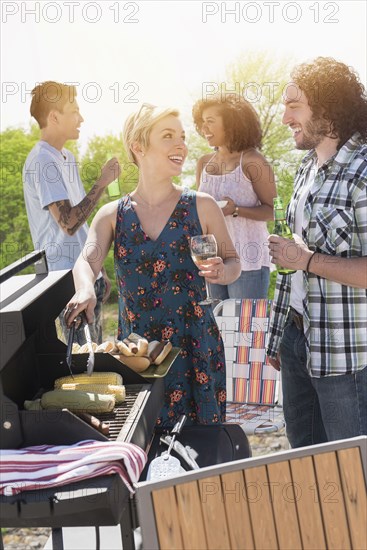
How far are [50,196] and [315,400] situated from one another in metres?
1.91

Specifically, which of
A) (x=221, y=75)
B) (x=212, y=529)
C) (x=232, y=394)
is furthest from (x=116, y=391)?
(x=221, y=75)

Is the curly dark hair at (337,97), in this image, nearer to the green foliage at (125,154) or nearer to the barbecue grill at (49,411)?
the barbecue grill at (49,411)

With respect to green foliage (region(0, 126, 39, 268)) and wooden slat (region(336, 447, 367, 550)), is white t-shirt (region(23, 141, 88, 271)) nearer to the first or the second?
wooden slat (region(336, 447, 367, 550))

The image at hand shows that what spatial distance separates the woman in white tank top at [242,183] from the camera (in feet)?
15.4

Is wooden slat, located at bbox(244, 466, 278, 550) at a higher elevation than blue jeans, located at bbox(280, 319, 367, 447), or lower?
higher

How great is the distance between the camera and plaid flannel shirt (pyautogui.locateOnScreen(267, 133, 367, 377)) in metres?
2.47

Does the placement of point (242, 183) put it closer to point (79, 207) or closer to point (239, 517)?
point (79, 207)

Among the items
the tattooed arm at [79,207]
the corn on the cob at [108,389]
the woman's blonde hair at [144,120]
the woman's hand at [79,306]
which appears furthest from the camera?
the tattooed arm at [79,207]

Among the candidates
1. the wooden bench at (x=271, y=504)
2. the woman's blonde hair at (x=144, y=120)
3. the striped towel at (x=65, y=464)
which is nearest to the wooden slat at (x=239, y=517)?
the wooden bench at (x=271, y=504)

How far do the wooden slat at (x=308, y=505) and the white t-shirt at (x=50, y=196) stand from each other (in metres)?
2.77

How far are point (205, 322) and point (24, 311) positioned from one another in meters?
1.17

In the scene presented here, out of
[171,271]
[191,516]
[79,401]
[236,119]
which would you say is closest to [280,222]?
[171,271]

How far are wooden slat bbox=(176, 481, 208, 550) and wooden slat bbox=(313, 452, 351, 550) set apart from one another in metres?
0.25

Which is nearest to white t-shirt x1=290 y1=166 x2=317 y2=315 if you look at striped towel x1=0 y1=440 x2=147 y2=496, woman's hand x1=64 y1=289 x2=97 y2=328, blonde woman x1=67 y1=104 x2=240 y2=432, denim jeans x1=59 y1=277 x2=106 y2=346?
blonde woman x1=67 y1=104 x2=240 y2=432
